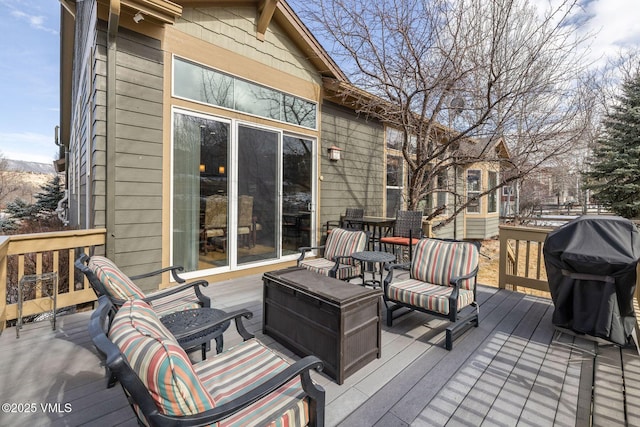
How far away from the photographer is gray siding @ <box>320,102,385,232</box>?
630cm

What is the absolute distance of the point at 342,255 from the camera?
4.26 metres

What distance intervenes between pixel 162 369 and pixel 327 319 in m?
1.43

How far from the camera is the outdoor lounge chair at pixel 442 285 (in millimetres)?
2830

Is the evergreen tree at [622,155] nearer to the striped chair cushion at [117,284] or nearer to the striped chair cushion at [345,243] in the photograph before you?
the striped chair cushion at [345,243]

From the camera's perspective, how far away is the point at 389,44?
5.65 metres

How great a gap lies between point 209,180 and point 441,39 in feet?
15.7

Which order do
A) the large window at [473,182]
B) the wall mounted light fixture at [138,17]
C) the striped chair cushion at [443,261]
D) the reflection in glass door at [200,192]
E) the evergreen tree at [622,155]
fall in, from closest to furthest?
the striped chair cushion at [443,261] → the wall mounted light fixture at [138,17] → the reflection in glass door at [200,192] → the evergreen tree at [622,155] → the large window at [473,182]

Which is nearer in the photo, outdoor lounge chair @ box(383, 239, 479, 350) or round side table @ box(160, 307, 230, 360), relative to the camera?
round side table @ box(160, 307, 230, 360)

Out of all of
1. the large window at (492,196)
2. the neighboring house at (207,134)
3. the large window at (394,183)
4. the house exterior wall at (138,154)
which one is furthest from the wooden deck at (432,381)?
the large window at (492,196)

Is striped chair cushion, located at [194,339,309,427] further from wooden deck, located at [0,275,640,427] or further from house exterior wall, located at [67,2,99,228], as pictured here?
house exterior wall, located at [67,2,99,228]

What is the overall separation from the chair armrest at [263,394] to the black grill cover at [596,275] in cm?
264

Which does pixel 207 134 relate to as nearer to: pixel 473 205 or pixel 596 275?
pixel 596 275

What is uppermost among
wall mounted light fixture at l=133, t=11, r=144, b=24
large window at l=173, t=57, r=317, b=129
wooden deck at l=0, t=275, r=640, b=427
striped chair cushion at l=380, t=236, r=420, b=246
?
wall mounted light fixture at l=133, t=11, r=144, b=24

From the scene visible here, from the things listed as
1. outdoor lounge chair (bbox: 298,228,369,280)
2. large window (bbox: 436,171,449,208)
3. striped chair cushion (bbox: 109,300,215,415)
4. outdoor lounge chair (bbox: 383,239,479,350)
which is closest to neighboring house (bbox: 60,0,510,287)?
outdoor lounge chair (bbox: 298,228,369,280)
